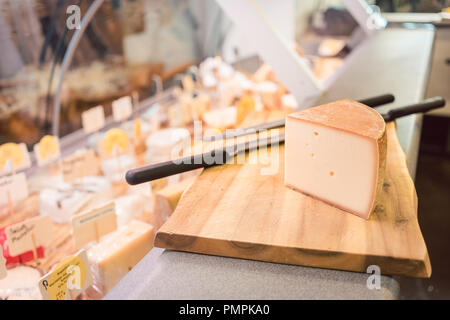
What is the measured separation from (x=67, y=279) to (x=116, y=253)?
15cm

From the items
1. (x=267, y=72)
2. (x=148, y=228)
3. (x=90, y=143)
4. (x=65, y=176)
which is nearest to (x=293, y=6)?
(x=267, y=72)

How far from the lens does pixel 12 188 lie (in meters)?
1.29

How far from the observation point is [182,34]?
315 centimetres

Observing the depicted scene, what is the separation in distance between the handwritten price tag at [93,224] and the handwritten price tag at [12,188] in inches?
17.0

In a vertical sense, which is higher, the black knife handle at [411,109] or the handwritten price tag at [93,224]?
the black knife handle at [411,109]

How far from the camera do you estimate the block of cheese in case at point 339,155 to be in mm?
684

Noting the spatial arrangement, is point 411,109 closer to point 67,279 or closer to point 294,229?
point 294,229

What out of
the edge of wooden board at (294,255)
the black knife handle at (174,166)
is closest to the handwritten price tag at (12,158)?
the black knife handle at (174,166)

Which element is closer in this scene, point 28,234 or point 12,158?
point 28,234

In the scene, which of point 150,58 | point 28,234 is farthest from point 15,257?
point 150,58

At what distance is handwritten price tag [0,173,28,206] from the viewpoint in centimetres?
126

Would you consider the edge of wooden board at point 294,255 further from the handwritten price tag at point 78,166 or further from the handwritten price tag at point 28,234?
the handwritten price tag at point 78,166
